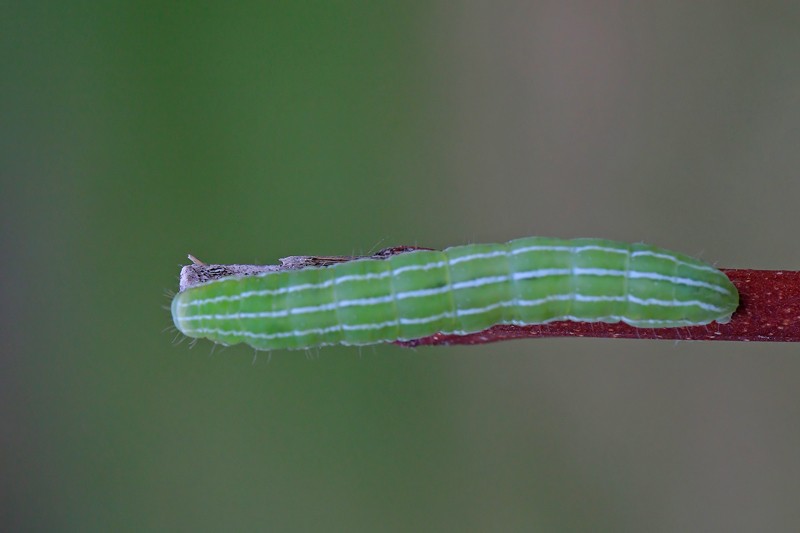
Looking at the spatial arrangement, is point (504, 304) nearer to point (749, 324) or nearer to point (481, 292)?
point (481, 292)

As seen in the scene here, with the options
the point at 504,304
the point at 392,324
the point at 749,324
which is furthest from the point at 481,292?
the point at 749,324

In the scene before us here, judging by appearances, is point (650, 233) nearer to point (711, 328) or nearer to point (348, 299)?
point (711, 328)

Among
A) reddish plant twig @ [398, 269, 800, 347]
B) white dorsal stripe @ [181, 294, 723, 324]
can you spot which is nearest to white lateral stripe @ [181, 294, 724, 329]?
white dorsal stripe @ [181, 294, 723, 324]

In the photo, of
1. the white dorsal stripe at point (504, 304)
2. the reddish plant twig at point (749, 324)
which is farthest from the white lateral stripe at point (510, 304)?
the reddish plant twig at point (749, 324)

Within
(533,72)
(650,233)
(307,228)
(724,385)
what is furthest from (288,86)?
(724,385)

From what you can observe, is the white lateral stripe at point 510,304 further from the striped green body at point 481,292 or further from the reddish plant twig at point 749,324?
the reddish plant twig at point 749,324

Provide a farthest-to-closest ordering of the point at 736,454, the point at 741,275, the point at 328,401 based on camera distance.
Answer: the point at 328,401 → the point at 736,454 → the point at 741,275

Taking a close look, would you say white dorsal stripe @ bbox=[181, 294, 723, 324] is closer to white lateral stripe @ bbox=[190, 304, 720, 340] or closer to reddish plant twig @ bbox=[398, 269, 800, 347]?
white lateral stripe @ bbox=[190, 304, 720, 340]
